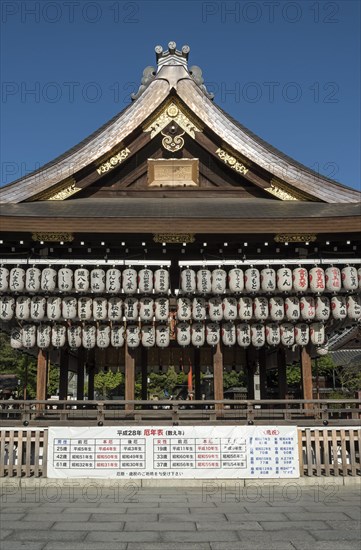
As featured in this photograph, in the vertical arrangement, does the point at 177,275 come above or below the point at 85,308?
above

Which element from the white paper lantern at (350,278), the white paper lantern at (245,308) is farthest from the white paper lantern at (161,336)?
the white paper lantern at (350,278)

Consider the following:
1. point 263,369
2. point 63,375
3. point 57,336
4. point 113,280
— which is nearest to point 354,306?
point 113,280

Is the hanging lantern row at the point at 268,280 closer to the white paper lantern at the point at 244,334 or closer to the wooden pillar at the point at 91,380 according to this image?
the white paper lantern at the point at 244,334

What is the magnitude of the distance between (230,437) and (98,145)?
9.30 meters

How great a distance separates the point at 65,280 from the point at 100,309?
1167mm

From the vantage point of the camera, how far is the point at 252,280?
12.8 meters

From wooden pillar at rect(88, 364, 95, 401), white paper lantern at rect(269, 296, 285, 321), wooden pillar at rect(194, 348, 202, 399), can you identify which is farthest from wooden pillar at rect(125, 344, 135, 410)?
wooden pillar at rect(88, 364, 95, 401)

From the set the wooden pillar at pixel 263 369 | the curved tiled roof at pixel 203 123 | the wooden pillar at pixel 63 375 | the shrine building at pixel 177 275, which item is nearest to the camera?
the shrine building at pixel 177 275

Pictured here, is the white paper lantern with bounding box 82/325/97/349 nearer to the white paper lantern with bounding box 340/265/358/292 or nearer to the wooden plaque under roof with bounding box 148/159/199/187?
the wooden plaque under roof with bounding box 148/159/199/187

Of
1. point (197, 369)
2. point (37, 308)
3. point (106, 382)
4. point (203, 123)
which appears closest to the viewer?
point (37, 308)

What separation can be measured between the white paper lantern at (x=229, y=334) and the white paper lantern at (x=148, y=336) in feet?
6.06

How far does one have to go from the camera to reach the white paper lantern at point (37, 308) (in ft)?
41.3

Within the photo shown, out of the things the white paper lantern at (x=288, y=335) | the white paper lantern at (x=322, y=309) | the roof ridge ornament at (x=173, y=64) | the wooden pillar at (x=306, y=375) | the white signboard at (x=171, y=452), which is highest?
the roof ridge ornament at (x=173, y=64)

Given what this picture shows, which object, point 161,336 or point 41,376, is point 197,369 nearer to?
point 161,336
